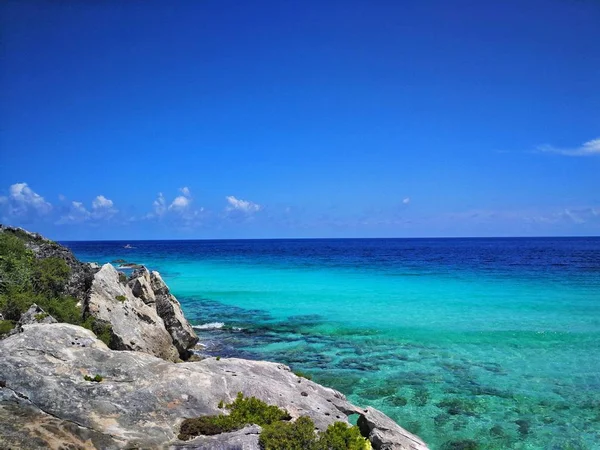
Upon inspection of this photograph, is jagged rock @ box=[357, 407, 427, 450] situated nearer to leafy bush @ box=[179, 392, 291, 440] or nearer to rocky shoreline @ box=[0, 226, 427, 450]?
rocky shoreline @ box=[0, 226, 427, 450]

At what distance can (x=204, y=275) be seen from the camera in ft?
249

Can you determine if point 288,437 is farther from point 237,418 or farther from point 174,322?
point 174,322

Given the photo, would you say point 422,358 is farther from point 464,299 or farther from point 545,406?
point 464,299

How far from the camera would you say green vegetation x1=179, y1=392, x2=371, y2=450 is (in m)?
9.87

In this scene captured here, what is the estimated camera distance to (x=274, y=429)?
1006 cm

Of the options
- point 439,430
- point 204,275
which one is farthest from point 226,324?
point 204,275

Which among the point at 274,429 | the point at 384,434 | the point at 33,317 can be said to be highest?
the point at 33,317

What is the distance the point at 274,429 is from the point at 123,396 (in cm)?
444

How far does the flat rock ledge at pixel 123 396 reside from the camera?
989 cm

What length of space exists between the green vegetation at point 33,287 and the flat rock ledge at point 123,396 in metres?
4.30

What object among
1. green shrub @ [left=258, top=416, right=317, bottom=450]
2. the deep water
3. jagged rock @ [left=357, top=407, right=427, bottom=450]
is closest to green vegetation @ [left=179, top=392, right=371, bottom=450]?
green shrub @ [left=258, top=416, right=317, bottom=450]

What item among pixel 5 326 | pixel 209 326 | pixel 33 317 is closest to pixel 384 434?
pixel 33 317

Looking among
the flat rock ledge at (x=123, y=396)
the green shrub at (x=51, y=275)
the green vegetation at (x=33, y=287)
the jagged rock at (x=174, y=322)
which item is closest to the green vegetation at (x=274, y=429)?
the flat rock ledge at (x=123, y=396)

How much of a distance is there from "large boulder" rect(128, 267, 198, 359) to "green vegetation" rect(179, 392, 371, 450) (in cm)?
1208
